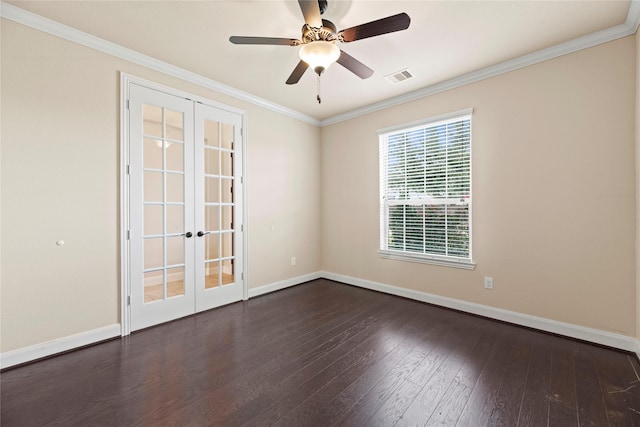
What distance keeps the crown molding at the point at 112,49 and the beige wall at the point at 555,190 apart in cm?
248

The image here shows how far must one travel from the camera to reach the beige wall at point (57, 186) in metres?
2.24

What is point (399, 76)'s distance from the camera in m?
3.31

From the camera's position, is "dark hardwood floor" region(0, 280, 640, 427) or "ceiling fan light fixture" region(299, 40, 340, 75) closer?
"dark hardwood floor" region(0, 280, 640, 427)

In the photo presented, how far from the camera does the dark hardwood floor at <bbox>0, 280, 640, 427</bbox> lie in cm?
171

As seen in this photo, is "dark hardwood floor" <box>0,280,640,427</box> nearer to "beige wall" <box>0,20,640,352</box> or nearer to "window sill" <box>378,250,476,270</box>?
"beige wall" <box>0,20,640,352</box>

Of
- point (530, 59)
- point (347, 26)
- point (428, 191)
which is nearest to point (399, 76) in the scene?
point (347, 26)

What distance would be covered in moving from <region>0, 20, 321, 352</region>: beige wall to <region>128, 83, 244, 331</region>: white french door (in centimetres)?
19

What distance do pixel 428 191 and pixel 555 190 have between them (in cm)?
128

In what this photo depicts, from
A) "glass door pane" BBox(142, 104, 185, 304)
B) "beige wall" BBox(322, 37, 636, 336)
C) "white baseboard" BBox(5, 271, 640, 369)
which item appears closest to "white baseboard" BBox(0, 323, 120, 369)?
"white baseboard" BBox(5, 271, 640, 369)

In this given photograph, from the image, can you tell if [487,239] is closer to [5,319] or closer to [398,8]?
[398,8]

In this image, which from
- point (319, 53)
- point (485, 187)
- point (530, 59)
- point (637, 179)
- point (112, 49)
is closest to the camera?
point (319, 53)

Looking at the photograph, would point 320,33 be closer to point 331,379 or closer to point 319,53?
point 319,53

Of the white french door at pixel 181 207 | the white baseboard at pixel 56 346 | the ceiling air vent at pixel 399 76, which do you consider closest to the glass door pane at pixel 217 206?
the white french door at pixel 181 207

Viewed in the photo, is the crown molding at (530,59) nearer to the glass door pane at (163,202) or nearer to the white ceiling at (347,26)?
the white ceiling at (347,26)
